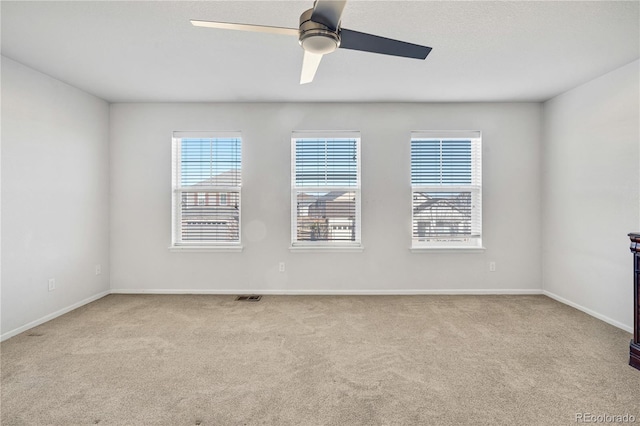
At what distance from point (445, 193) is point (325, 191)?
5.35ft

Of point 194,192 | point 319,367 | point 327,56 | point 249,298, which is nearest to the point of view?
point 319,367

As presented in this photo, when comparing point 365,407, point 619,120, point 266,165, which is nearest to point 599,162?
point 619,120

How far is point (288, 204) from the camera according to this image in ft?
12.8

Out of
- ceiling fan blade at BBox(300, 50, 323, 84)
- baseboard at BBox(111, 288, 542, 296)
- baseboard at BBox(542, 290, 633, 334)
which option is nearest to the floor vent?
baseboard at BBox(111, 288, 542, 296)

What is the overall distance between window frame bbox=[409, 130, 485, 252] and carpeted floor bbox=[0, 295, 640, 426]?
894mm

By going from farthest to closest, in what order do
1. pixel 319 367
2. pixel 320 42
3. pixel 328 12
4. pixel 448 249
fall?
pixel 448 249
pixel 319 367
pixel 320 42
pixel 328 12

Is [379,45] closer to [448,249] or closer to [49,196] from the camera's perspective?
[448,249]

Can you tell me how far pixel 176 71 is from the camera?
9.61 ft

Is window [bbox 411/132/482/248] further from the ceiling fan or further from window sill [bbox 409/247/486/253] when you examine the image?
the ceiling fan

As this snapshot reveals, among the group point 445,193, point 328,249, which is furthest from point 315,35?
point 445,193

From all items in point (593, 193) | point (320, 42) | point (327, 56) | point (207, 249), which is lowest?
point (207, 249)

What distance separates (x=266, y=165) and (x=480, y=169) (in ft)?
9.40

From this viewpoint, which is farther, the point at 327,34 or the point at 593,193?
the point at 593,193

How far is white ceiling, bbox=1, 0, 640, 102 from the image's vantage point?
1989 millimetres
